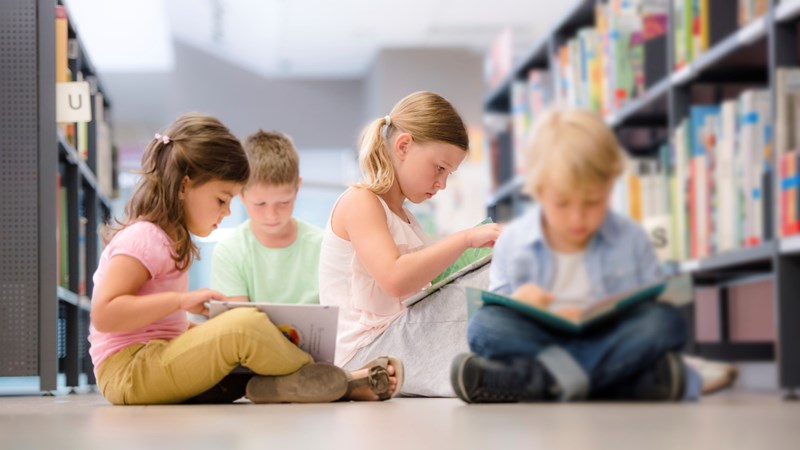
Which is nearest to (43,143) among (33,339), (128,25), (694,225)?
(33,339)

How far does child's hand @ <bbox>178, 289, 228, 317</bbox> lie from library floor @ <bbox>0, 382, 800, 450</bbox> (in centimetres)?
17

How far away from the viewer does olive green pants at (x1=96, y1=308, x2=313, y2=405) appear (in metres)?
1.71

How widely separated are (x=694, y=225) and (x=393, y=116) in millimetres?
569

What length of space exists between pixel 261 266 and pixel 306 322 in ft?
1.75

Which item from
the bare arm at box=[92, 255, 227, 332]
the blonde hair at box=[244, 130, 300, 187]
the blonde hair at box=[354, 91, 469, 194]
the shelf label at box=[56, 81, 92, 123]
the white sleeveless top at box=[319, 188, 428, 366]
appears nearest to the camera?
the blonde hair at box=[354, 91, 469, 194]

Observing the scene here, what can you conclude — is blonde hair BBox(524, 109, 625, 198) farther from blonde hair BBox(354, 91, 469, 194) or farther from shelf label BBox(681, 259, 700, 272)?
blonde hair BBox(354, 91, 469, 194)

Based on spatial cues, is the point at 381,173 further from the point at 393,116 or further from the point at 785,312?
the point at 785,312

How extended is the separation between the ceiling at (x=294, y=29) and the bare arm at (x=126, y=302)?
544 centimetres

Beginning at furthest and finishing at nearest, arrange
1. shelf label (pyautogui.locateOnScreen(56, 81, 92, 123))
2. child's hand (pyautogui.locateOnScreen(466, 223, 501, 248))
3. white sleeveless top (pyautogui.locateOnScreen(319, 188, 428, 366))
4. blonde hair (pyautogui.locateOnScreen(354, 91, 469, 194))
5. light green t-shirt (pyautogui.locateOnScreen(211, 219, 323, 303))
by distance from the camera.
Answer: shelf label (pyautogui.locateOnScreen(56, 81, 92, 123)), light green t-shirt (pyautogui.locateOnScreen(211, 219, 323, 303)), white sleeveless top (pyautogui.locateOnScreen(319, 188, 428, 366)), blonde hair (pyautogui.locateOnScreen(354, 91, 469, 194)), child's hand (pyautogui.locateOnScreen(466, 223, 501, 248))

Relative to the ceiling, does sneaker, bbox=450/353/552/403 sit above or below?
below

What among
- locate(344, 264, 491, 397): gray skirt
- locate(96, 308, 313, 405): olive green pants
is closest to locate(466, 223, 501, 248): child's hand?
locate(344, 264, 491, 397): gray skirt

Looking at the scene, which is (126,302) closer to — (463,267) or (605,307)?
(463,267)

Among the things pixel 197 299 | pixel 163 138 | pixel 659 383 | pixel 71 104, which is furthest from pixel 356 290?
pixel 71 104

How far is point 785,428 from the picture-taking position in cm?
50
